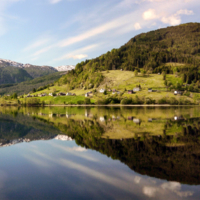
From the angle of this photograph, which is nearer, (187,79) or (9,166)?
(9,166)

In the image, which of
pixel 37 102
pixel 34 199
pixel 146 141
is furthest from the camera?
pixel 37 102

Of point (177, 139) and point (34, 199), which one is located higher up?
point (34, 199)

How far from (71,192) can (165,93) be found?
16360 centimetres

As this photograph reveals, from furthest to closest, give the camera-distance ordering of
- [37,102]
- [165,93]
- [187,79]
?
[187,79] → [37,102] → [165,93]

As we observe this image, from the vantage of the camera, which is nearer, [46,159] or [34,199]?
[34,199]

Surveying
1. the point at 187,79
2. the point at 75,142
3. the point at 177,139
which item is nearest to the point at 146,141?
the point at 177,139

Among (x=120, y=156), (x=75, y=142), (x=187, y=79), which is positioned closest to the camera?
(x=120, y=156)

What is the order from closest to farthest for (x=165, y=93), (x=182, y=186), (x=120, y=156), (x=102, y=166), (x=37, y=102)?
(x=182, y=186), (x=102, y=166), (x=120, y=156), (x=165, y=93), (x=37, y=102)

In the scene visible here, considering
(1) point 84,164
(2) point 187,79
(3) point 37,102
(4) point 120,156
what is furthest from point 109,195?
(2) point 187,79

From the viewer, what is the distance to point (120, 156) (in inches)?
701

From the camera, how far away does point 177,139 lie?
24328 mm

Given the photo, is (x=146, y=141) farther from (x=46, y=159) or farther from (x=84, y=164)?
(x=46, y=159)

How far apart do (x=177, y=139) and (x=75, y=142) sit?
13.2 meters

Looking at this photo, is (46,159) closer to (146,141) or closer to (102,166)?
(102,166)
